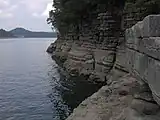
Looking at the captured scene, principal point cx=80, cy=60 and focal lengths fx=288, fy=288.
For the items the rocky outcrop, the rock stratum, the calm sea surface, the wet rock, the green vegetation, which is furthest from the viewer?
the green vegetation

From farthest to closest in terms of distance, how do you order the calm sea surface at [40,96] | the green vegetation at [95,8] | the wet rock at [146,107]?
the green vegetation at [95,8]
the calm sea surface at [40,96]
the wet rock at [146,107]

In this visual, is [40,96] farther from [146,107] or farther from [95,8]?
[95,8]

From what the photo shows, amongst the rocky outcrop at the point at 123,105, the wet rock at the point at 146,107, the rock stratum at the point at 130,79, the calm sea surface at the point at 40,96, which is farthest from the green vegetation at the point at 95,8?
the wet rock at the point at 146,107

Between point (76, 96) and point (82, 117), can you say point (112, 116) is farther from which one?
point (76, 96)

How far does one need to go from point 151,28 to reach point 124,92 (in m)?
7.77

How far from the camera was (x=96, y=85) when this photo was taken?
35.3 m

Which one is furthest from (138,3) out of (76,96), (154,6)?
(76,96)

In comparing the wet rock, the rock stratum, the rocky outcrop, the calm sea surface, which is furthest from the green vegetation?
the wet rock

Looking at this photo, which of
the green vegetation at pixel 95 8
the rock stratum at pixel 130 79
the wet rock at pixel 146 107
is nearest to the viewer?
the rock stratum at pixel 130 79

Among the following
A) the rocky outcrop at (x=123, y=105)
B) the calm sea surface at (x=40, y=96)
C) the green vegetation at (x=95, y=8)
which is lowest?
the calm sea surface at (x=40, y=96)

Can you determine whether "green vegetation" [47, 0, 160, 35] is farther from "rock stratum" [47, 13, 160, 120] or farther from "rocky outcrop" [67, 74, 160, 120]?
"rocky outcrop" [67, 74, 160, 120]

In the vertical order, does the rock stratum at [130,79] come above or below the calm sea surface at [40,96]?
above

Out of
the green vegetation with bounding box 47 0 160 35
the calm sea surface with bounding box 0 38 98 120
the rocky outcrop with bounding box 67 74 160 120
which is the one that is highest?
the green vegetation with bounding box 47 0 160 35

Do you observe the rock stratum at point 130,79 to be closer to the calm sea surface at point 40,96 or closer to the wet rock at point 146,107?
the wet rock at point 146,107
